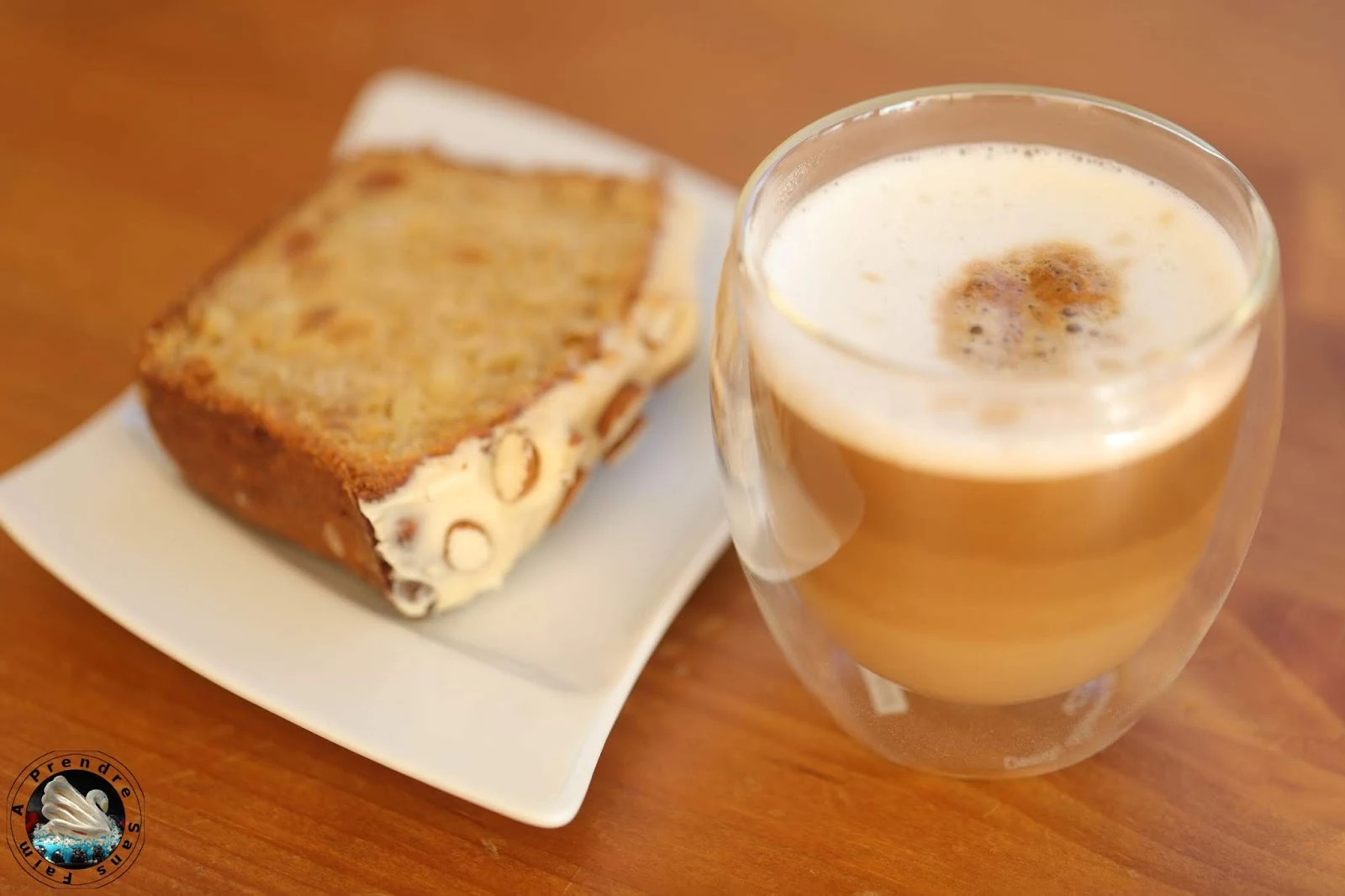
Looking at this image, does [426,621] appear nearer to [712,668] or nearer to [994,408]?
[712,668]

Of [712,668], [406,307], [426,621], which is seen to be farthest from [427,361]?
[712,668]

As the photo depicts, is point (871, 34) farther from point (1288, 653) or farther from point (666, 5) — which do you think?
point (1288, 653)

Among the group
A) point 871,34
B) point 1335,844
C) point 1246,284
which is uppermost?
point 1246,284

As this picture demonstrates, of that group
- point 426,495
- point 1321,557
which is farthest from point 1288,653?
point 426,495

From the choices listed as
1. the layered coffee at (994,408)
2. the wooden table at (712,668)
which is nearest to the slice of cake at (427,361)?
the wooden table at (712,668)

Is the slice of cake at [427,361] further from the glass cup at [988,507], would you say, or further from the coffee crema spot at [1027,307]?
the coffee crema spot at [1027,307]

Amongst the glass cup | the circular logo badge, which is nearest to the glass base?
the glass cup

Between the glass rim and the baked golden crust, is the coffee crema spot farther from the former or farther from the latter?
the baked golden crust
